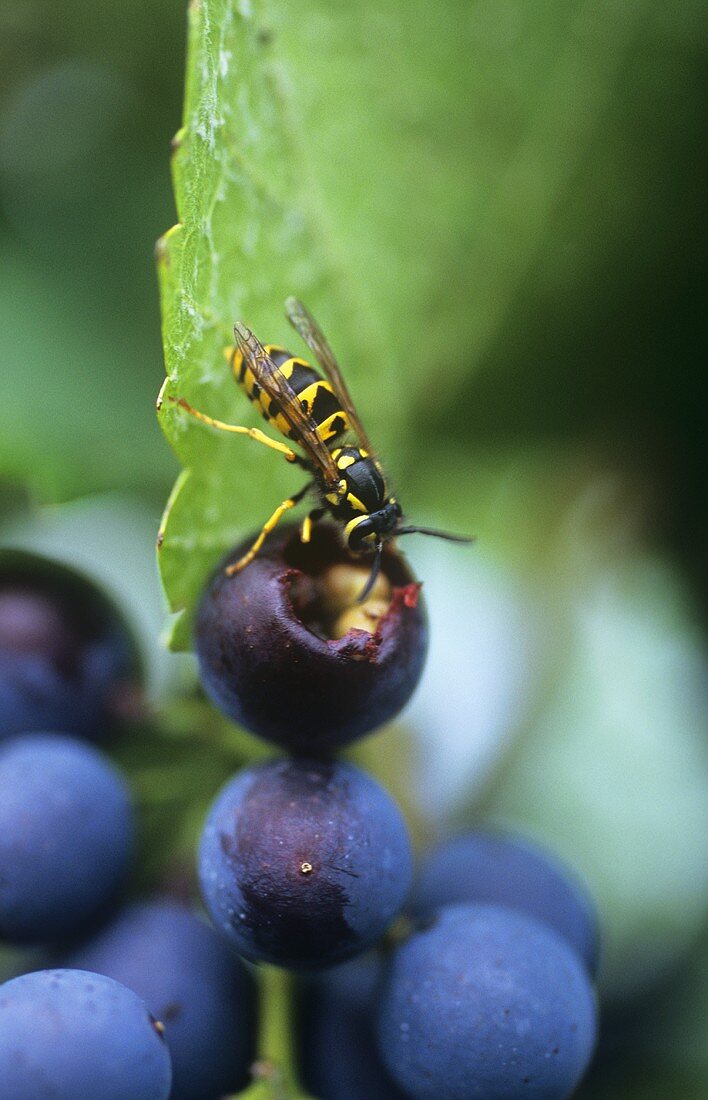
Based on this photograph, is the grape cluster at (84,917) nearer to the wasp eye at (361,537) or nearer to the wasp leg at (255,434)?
the wasp leg at (255,434)

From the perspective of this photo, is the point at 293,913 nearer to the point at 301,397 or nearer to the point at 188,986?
the point at 188,986

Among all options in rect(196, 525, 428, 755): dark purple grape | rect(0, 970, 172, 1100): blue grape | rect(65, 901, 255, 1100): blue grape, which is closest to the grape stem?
rect(65, 901, 255, 1100): blue grape

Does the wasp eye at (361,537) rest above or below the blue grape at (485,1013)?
above

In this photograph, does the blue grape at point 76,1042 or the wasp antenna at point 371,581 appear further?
the wasp antenna at point 371,581

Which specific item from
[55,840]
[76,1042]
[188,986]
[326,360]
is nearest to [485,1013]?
[188,986]

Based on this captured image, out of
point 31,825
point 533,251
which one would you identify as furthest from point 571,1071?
point 533,251

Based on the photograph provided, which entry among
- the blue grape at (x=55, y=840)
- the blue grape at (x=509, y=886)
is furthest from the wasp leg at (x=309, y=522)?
the blue grape at (x=509, y=886)

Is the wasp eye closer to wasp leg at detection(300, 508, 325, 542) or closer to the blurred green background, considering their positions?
wasp leg at detection(300, 508, 325, 542)
